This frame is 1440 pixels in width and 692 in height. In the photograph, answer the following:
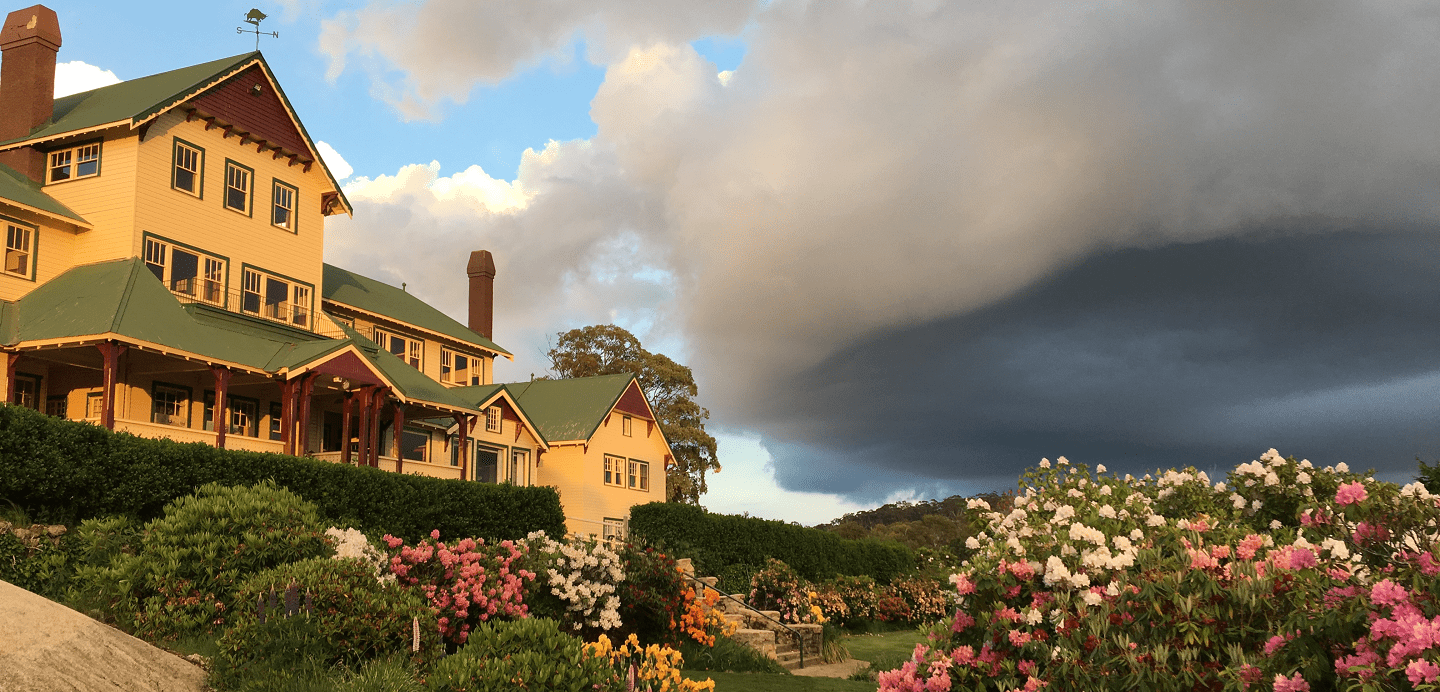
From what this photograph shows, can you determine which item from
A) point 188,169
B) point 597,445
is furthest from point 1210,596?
point 597,445

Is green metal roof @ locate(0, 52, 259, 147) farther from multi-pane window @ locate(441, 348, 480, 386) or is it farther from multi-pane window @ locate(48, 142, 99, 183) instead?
multi-pane window @ locate(441, 348, 480, 386)

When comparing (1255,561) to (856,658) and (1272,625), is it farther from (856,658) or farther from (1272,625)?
(856,658)

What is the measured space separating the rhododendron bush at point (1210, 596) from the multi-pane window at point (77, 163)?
90.0 feet

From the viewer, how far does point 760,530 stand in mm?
33781

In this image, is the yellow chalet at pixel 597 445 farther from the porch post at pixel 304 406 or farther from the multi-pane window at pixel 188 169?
the multi-pane window at pixel 188 169

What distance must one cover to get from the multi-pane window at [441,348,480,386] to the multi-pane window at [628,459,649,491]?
8042 millimetres

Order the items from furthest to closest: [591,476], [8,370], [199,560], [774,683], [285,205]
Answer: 1. [591,476]
2. [285,205]
3. [8,370]
4. [774,683]
5. [199,560]

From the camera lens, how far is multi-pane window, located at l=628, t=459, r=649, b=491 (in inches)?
1809

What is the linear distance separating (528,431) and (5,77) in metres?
20.1

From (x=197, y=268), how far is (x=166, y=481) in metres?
13.5

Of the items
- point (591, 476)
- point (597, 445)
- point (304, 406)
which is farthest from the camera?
point (597, 445)

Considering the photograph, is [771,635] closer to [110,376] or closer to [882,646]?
[882,646]

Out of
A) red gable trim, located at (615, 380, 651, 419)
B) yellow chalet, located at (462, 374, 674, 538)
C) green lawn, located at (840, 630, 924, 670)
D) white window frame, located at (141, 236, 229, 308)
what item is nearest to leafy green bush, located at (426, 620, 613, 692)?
green lawn, located at (840, 630, 924, 670)

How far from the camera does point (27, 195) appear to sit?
25.5 meters
